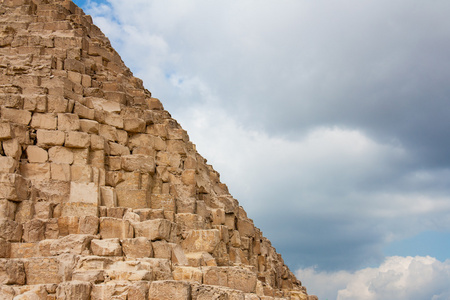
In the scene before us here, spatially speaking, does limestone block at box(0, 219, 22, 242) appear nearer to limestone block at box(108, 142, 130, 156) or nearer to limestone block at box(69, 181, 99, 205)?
limestone block at box(69, 181, 99, 205)

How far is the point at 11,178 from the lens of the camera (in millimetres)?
17031

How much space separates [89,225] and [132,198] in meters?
2.98

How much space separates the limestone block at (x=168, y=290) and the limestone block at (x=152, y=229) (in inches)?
111

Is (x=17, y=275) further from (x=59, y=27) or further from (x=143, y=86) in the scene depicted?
(x=143, y=86)

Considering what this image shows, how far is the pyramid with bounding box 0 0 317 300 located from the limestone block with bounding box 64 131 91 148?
0.03 metres

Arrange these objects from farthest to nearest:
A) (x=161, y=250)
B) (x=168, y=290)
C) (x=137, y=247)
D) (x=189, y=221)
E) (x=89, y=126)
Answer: (x=89, y=126) → (x=189, y=221) → (x=161, y=250) → (x=137, y=247) → (x=168, y=290)

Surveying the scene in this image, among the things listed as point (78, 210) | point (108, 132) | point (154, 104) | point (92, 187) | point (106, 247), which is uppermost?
point (154, 104)

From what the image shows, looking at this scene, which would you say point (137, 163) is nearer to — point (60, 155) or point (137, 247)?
point (60, 155)

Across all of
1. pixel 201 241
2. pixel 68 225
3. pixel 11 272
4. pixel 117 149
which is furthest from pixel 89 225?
pixel 117 149

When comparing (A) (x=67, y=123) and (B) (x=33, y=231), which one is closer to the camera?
(B) (x=33, y=231)

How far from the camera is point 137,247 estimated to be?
1598 centimetres

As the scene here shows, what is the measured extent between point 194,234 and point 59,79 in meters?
7.11

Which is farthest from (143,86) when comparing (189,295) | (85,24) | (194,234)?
(189,295)

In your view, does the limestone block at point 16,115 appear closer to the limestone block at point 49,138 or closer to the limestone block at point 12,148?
the limestone block at point 49,138
